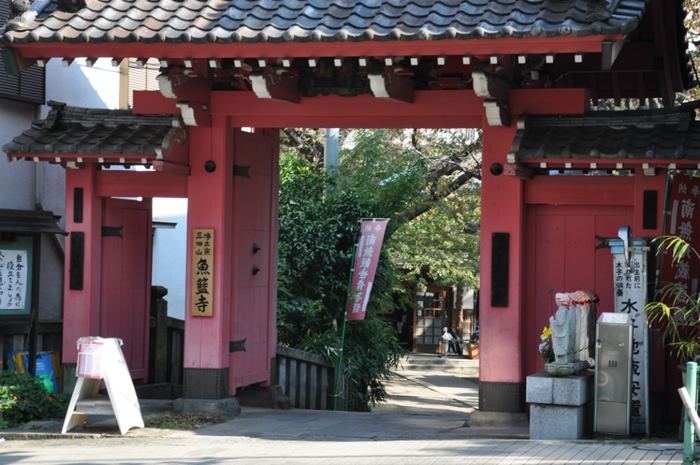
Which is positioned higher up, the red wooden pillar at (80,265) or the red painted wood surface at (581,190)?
the red painted wood surface at (581,190)

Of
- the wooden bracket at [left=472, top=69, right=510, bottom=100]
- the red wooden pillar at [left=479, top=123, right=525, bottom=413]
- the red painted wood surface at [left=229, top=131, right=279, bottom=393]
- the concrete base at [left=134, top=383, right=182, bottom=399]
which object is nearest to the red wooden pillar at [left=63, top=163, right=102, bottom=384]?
the concrete base at [left=134, top=383, right=182, bottom=399]

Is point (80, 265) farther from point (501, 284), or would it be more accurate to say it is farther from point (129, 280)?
point (501, 284)

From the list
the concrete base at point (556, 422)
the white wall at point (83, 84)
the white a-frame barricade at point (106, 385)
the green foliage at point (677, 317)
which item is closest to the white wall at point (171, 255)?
the white wall at point (83, 84)

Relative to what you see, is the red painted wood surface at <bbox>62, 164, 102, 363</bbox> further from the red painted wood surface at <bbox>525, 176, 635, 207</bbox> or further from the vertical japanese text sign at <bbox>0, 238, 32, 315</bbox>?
the red painted wood surface at <bbox>525, 176, 635, 207</bbox>

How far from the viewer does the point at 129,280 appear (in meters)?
12.5

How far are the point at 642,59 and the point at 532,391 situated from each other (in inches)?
220

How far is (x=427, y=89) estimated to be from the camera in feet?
35.4

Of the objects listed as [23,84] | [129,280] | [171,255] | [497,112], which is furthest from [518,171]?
[171,255]

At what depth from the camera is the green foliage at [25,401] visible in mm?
10312

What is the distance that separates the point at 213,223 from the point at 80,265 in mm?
1908

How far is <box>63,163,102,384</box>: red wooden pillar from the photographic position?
451 inches

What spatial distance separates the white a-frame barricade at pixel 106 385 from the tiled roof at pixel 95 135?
7.60 feet

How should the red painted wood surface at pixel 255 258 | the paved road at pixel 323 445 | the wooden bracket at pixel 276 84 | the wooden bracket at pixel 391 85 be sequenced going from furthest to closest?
the red painted wood surface at pixel 255 258
the wooden bracket at pixel 276 84
the wooden bracket at pixel 391 85
the paved road at pixel 323 445

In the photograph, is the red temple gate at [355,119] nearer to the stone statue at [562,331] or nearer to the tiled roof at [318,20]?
the tiled roof at [318,20]
